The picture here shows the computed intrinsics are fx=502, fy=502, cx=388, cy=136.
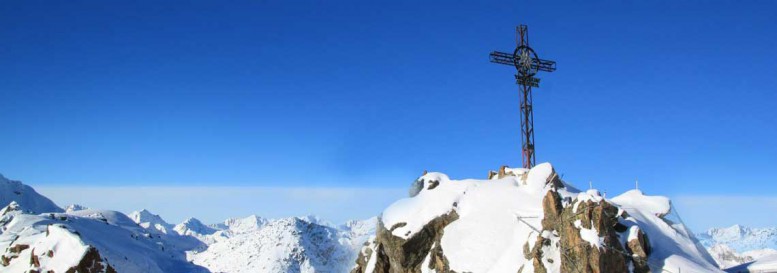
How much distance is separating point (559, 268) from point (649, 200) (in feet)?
53.8

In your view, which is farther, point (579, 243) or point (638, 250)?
point (638, 250)

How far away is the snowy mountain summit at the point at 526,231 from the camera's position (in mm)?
35375

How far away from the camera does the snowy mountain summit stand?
116 feet

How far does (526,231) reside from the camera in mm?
39188

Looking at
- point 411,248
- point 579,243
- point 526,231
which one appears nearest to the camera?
point 579,243

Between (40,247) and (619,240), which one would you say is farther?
(40,247)

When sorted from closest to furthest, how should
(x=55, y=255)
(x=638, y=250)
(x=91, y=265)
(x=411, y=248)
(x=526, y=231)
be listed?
1. (x=638, y=250)
2. (x=526, y=231)
3. (x=411, y=248)
4. (x=55, y=255)
5. (x=91, y=265)

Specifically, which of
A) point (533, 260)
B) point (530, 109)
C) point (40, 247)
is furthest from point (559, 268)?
point (40, 247)

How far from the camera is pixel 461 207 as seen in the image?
45.2 metres

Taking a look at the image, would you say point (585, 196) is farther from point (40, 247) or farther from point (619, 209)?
point (40, 247)

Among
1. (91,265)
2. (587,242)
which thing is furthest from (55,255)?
(587,242)

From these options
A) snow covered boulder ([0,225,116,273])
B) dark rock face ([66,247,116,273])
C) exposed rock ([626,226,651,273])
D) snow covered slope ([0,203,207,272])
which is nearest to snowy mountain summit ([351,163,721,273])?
exposed rock ([626,226,651,273])

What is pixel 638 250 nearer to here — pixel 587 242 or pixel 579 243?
pixel 587 242

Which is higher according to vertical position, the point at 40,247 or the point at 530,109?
the point at 530,109
